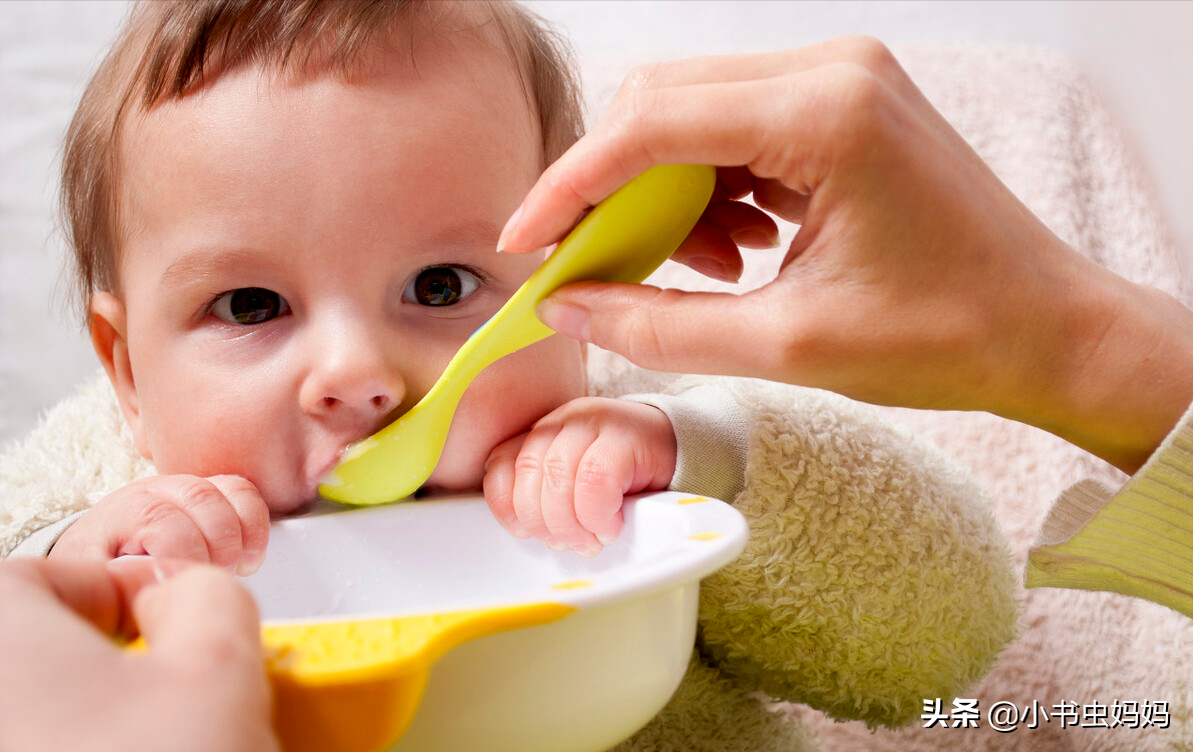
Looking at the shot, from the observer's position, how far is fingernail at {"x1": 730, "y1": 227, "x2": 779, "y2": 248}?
28.5 inches

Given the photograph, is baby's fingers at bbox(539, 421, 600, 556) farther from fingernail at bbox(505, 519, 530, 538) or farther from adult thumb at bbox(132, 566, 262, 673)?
adult thumb at bbox(132, 566, 262, 673)

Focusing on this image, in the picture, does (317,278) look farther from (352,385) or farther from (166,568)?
(166,568)

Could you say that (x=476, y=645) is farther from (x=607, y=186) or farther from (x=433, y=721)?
(x=607, y=186)

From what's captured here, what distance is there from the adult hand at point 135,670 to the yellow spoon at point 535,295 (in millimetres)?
319

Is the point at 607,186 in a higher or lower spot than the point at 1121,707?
higher

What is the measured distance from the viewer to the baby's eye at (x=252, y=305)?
0.75m

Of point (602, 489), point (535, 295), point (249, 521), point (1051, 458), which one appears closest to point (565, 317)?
point (535, 295)

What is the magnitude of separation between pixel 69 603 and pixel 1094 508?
67 centimetres

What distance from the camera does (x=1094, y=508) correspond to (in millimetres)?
732

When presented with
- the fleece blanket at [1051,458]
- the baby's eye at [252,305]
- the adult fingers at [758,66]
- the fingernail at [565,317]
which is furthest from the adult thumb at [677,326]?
the fleece blanket at [1051,458]

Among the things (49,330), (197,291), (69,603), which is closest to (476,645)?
(69,603)

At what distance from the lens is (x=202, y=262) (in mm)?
737

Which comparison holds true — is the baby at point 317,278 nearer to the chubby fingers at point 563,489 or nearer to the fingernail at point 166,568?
the chubby fingers at point 563,489

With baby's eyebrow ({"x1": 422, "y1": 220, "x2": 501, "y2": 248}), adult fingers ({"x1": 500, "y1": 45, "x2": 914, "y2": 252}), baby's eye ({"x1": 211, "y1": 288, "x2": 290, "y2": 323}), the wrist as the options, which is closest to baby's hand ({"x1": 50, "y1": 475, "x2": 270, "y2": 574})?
baby's eye ({"x1": 211, "y1": 288, "x2": 290, "y2": 323})
